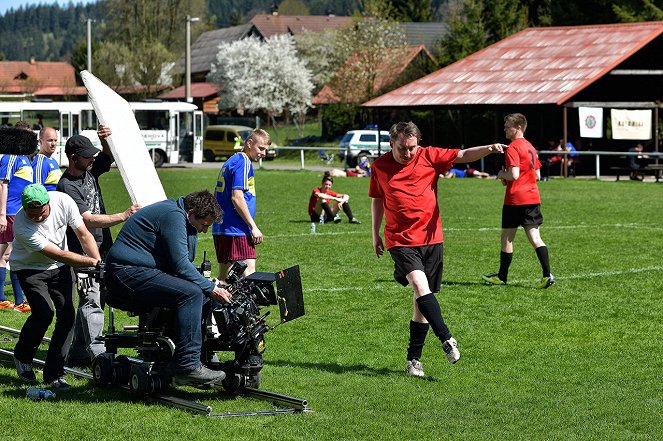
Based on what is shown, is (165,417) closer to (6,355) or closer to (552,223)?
(6,355)

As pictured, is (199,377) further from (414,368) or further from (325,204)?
(325,204)

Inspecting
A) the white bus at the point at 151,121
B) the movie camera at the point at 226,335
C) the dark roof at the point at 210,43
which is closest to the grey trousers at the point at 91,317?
the movie camera at the point at 226,335

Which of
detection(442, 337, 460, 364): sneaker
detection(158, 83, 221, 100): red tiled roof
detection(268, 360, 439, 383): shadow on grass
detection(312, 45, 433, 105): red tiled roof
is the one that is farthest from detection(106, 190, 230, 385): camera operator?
detection(158, 83, 221, 100): red tiled roof

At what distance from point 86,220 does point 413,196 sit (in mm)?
2602

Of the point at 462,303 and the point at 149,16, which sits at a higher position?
the point at 149,16

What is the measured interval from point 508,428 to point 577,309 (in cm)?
497

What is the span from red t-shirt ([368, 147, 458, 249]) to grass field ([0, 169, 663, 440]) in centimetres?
105

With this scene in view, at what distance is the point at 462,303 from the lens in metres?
12.4

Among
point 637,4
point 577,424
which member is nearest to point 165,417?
point 577,424

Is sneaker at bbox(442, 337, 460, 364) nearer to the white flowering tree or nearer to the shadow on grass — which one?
the shadow on grass

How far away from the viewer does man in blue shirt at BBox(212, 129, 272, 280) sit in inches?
401

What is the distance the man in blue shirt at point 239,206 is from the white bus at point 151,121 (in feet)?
127

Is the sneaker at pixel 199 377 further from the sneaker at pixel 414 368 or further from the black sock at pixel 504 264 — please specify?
the black sock at pixel 504 264

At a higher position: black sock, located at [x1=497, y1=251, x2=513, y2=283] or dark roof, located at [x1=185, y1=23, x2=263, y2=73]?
dark roof, located at [x1=185, y1=23, x2=263, y2=73]
